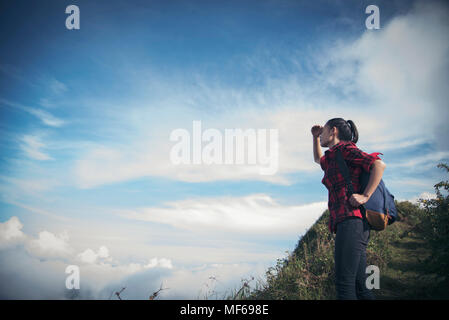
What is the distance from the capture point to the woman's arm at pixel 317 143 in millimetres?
4582

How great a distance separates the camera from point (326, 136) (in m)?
4.16

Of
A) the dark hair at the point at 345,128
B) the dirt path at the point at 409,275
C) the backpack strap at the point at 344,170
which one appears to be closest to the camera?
the backpack strap at the point at 344,170

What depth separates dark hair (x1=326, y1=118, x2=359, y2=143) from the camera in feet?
13.4

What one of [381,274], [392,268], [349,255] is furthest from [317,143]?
[392,268]

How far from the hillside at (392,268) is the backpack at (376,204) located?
2.53m

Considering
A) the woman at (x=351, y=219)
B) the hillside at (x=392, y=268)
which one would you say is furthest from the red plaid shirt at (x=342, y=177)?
the hillside at (x=392, y=268)

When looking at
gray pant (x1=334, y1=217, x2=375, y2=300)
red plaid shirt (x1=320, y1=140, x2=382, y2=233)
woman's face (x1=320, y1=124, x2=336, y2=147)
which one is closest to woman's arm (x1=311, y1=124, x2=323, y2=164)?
woman's face (x1=320, y1=124, x2=336, y2=147)

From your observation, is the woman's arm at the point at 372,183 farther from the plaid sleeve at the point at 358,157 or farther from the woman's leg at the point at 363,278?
the woman's leg at the point at 363,278

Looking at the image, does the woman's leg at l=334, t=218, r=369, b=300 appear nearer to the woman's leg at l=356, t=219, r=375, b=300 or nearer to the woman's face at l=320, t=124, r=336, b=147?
the woman's leg at l=356, t=219, r=375, b=300

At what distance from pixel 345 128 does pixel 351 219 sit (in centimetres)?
132

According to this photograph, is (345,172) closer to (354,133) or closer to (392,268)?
(354,133)

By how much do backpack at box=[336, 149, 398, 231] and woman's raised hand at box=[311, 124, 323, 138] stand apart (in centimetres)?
89
